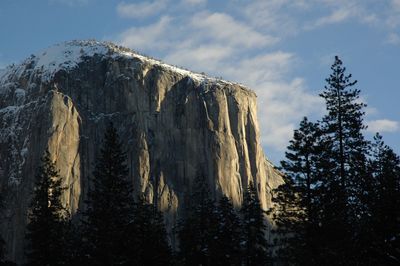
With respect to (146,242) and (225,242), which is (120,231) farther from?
(225,242)

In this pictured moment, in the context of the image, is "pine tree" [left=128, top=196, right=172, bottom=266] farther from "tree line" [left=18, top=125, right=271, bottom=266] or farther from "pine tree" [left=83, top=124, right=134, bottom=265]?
"pine tree" [left=83, top=124, right=134, bottom=265]

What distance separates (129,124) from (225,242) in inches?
3204

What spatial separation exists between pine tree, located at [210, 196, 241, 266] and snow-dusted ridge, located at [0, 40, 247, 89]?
86031mm

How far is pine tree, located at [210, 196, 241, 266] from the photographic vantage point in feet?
150

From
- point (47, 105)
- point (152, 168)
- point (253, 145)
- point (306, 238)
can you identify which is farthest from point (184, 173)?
point (306, 238)

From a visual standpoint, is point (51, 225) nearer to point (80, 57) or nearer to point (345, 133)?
point (345, 133)

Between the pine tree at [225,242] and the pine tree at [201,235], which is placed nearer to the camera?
the pine tree at [225,242]

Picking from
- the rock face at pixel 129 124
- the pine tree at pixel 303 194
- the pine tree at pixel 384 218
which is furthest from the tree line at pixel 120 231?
the rock face at pixel 129 124

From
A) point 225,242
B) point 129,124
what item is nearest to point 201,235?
point 225,242

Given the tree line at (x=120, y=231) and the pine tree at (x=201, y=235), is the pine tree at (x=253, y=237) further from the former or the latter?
the pine tree at (x=201, y=235)

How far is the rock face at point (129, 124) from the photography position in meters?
121

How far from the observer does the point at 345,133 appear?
3588cm

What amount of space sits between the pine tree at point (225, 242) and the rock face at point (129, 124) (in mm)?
67595

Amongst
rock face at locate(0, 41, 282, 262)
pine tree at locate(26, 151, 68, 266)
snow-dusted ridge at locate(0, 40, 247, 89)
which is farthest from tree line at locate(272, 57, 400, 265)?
snow-dusted ridge at locate(0, 40, 247, 89)
